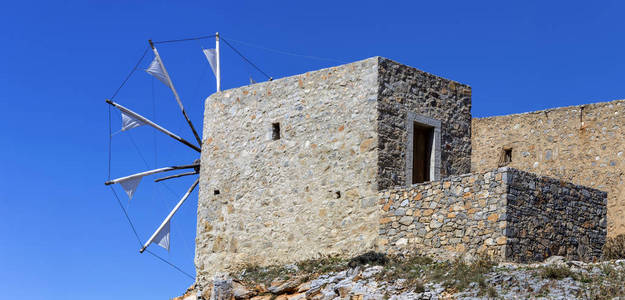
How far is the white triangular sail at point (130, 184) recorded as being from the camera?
2122 cm

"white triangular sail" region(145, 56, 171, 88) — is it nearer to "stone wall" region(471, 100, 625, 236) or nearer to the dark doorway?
the dark doorway

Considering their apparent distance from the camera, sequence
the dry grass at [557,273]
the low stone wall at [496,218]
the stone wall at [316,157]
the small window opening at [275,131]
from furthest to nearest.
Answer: the small window opening at [275,131] → the stone wall at [316,157] → the low stone wall at [496,218] → the dry grass at [557,273]

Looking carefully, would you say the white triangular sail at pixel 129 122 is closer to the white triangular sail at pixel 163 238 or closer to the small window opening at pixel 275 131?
the white triangular sail at pixel 163 238

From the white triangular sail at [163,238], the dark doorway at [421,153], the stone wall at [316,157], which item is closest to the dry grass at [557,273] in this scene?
the stone wall at [316,157]

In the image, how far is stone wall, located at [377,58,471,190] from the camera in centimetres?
1672

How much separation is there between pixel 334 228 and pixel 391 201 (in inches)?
51.9

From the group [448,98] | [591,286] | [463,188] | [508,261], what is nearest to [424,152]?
[448,98]

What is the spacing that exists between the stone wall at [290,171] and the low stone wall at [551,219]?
2725mm

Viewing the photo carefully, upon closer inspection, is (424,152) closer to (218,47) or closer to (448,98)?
(448,98)

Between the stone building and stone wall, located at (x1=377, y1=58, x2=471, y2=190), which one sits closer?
the stone building

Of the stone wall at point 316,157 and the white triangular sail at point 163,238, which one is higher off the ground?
the stone wall at point 316,157

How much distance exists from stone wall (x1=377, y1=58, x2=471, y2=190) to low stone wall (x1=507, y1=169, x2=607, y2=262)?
100 inches

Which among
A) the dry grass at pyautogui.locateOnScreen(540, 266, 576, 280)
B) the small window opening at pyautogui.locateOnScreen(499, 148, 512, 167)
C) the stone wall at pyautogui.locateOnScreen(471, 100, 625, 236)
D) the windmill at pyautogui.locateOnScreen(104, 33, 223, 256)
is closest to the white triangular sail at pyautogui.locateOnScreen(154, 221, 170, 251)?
the windmill at pyautogui.locateOnScreen(104, 33, 223, 256)

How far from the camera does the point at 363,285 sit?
14.8 metres
